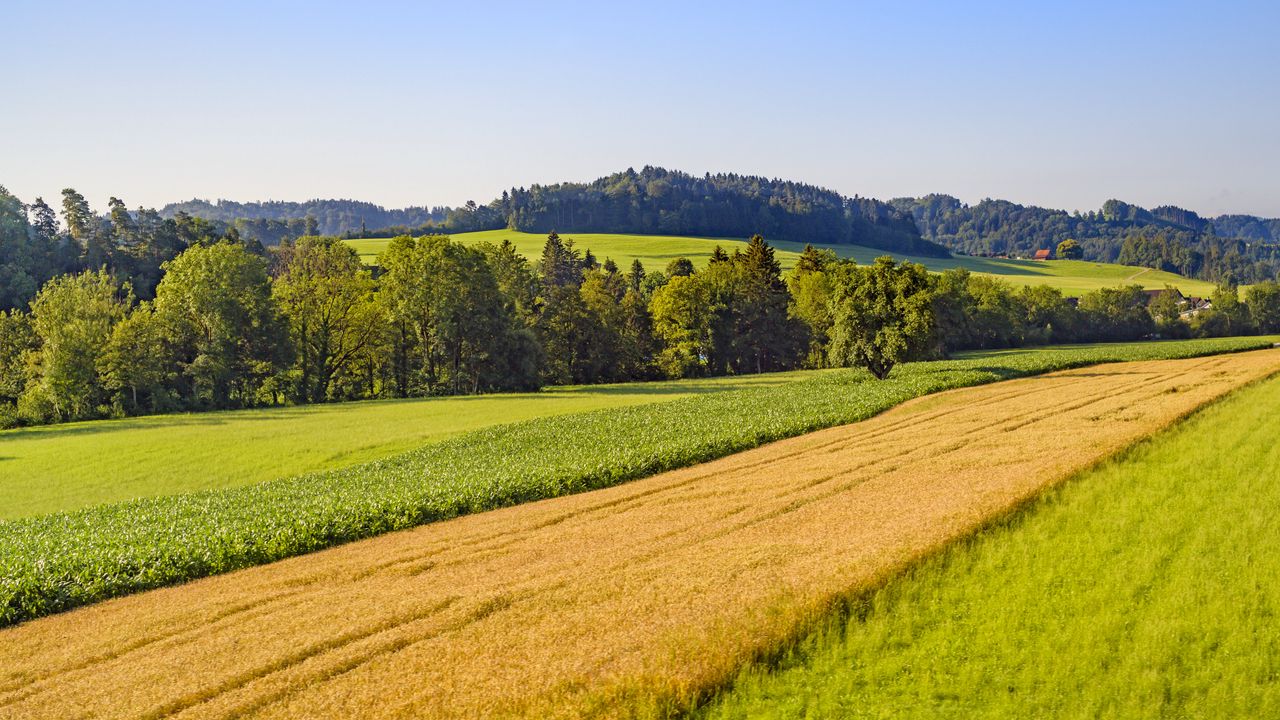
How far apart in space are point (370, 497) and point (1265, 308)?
142200 millimetres

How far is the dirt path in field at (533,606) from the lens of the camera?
10.3 meters

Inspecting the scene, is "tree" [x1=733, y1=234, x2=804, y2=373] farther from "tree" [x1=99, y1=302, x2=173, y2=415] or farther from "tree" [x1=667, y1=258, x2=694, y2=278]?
"tree" [x1=99, y1=302, x2=173, y2=415]

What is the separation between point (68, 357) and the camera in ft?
192

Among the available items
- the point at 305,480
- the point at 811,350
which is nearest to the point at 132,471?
the point at 305,480

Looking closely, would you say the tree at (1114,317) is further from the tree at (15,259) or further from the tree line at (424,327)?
the tree at (15,259)

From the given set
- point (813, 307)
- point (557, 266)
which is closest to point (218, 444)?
point (813, 307)

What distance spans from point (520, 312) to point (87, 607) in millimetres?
66974

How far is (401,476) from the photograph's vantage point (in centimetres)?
2853

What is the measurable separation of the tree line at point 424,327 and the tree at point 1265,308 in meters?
42.0

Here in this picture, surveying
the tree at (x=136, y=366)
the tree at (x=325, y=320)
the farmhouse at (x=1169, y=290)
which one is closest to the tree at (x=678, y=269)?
the tree at (x=325, y=320)

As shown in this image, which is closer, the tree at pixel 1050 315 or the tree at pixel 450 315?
the tree at pixel 450 315

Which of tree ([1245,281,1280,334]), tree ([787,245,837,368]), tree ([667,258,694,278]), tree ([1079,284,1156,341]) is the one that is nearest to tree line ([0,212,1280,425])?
tree ([787,245,837,368])

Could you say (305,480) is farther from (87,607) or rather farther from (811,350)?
(811,350)

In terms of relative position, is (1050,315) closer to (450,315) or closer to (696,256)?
(696,256)
